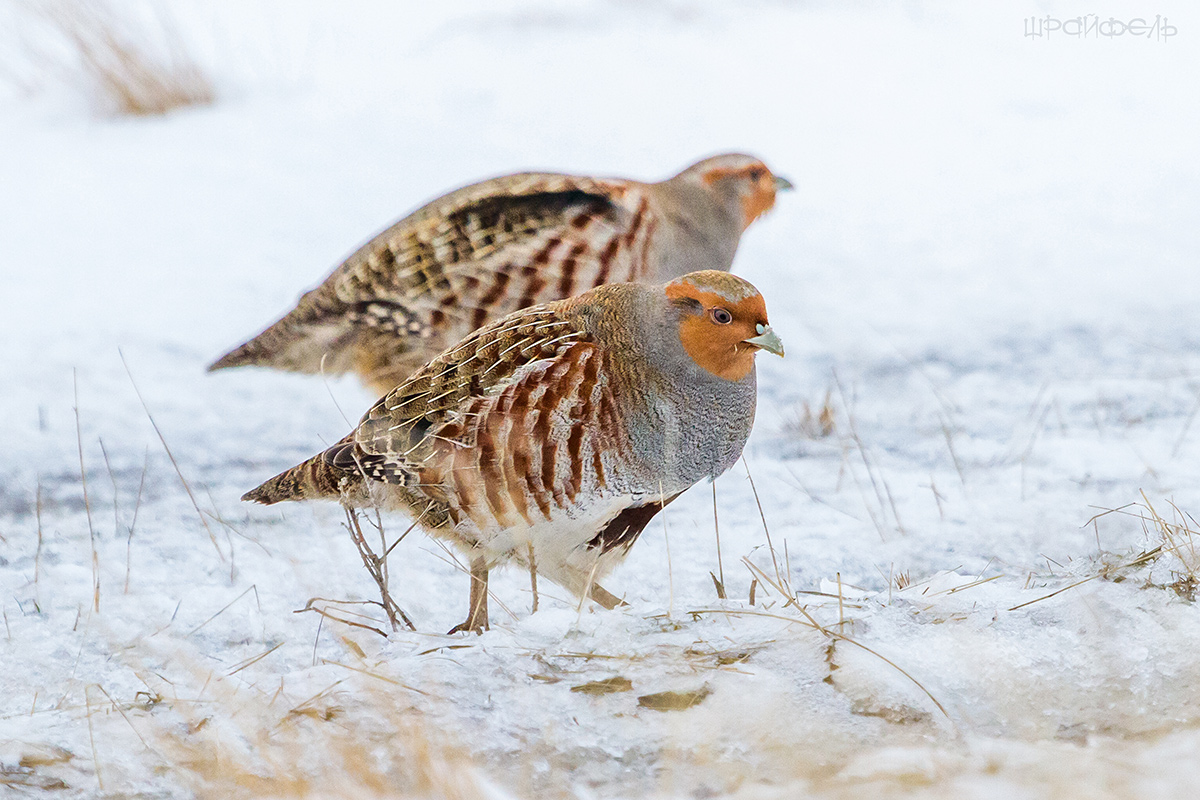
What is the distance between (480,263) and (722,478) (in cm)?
102

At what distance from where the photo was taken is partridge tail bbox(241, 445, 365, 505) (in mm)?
2629

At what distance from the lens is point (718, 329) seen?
2.33 m

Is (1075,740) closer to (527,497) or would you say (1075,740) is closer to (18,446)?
(527,497)

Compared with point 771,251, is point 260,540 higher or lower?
lower

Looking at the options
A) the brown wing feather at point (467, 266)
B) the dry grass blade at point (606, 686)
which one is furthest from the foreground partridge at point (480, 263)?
the dry grass blade at point (606, 686)

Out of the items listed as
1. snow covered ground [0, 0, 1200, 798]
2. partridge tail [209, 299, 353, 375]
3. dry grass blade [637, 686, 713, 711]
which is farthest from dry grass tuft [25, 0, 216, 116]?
dry grass blade [637, 686, 713, 711]

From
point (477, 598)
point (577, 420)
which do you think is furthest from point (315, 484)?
point (577, 420)

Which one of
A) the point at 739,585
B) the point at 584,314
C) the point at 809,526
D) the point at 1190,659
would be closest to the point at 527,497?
the point at 584,314

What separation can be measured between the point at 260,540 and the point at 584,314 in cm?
124

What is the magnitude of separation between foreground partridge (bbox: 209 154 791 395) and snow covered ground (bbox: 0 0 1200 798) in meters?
0.55

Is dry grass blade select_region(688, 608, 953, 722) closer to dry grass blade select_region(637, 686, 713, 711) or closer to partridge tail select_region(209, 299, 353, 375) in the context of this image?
dry grass blade select_region(637, 686, 713, 711)

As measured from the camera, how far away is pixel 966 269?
5.76 metres

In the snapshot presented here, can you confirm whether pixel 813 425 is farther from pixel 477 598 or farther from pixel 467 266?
pixel 477 598

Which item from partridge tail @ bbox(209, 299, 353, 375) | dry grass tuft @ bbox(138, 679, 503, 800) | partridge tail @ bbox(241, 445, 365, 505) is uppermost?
partridge tail @ bbox(209, 299, 353, 375)
